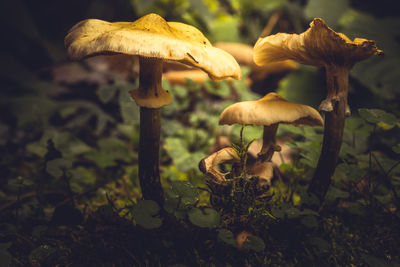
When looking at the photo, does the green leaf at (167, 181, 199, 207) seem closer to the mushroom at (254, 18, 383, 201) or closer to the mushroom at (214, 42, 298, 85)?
the mushroom at (254, 18, 383, 201)

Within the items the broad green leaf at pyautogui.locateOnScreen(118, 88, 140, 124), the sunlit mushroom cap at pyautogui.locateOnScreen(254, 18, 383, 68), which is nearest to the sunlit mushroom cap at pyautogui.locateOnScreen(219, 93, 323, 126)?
the sunlit mushroom cap at pyautogui.locateOnScreen(254, 18, 383, 68)

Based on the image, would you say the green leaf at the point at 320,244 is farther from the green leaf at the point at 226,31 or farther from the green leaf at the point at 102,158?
the green leaf at the point at 226,31

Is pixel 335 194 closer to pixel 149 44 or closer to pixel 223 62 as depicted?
pixel 223 62

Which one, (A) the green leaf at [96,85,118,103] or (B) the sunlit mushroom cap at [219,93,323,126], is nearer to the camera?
(B) the sunlit mushroom cap at [219,93,323,126]

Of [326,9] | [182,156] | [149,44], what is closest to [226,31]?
[326,9]

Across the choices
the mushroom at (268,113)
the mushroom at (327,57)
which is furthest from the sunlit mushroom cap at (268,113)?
the mushroom at (327,57)
